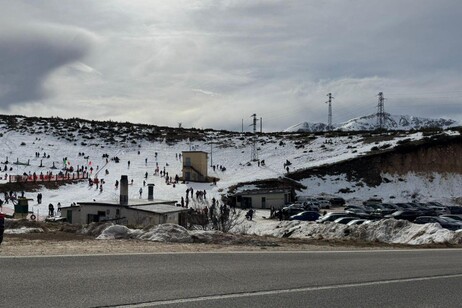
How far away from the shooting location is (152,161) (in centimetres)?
8744

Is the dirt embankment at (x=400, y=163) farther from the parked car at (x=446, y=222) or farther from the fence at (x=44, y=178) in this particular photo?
the parked car at (x=446, y=222)

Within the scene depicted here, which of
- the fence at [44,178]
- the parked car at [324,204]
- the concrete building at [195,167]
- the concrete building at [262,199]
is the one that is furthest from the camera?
the concrete building at [195,167]

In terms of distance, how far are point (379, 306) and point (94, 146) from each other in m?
97.0

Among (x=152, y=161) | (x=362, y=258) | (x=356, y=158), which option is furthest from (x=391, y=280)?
(x=152, y=161)

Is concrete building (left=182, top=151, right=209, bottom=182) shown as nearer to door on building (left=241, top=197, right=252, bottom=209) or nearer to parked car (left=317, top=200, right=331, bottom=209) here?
door on building (left=241, top=197, right=252, bottom=209)

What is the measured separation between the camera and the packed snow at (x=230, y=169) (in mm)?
29594

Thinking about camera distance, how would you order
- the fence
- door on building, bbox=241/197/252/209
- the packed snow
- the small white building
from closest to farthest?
the packed snow → the small white building → door on building, bbox=241/197/252/209 → the fence

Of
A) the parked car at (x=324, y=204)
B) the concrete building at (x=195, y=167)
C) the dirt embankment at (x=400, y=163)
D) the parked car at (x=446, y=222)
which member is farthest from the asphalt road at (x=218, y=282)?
the concrete building at (x=195, y=167)

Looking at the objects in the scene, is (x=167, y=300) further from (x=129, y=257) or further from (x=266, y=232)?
(x=266, y=232)

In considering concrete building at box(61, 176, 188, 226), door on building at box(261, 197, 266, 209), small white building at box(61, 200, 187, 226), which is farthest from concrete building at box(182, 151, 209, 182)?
small white building at box(61, 200, 187, 226)

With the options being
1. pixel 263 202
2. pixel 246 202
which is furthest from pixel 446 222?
pixel 246 202

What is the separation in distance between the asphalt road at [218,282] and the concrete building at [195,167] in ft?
204

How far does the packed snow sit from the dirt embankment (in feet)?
5.27

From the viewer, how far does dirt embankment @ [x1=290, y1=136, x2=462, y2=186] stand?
2854 inches
